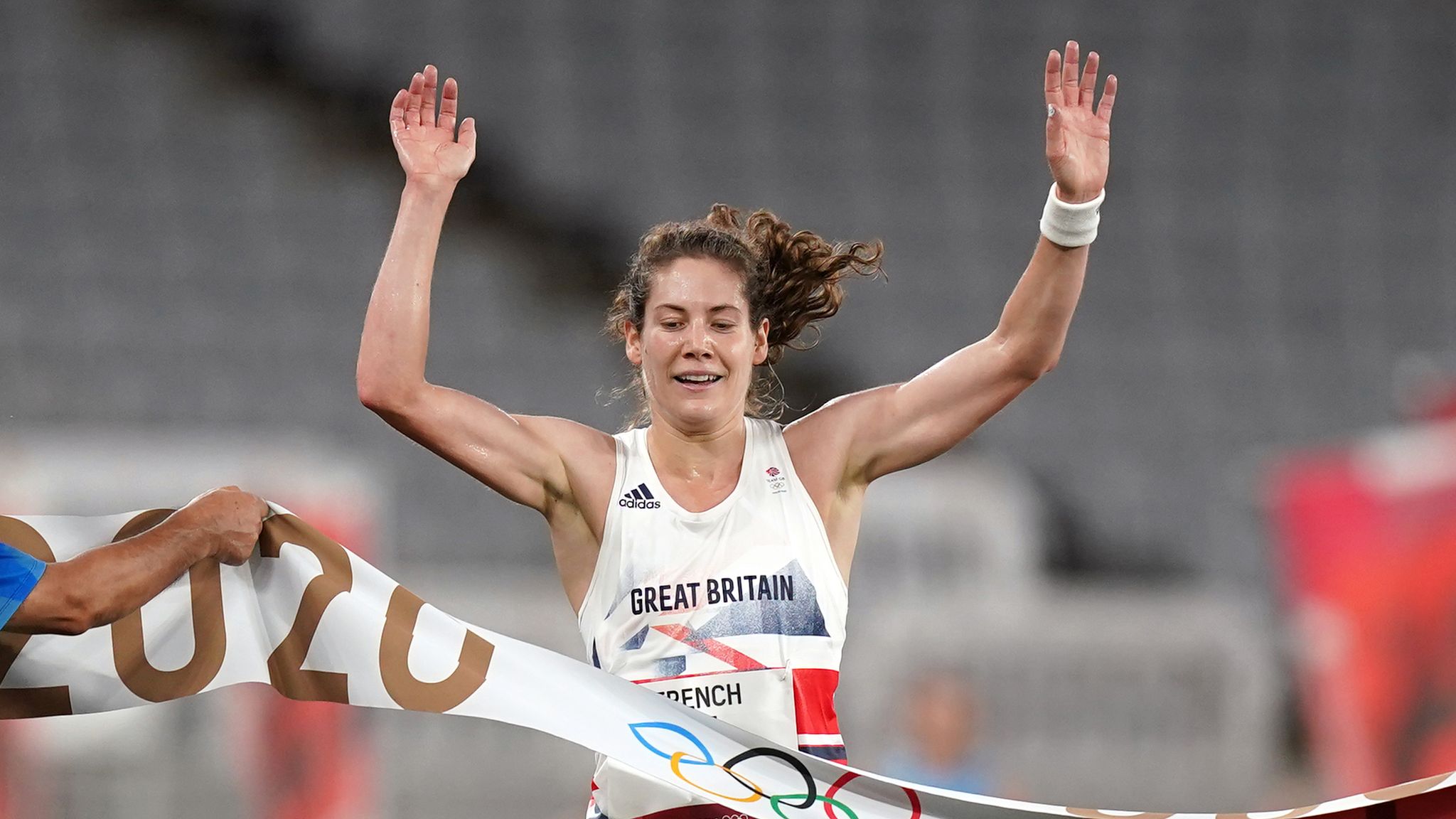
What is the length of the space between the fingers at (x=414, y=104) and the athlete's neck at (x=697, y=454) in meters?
0.68

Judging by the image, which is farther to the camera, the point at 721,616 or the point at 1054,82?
the point at 1054,82

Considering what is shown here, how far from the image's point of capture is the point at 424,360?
2.49 metres

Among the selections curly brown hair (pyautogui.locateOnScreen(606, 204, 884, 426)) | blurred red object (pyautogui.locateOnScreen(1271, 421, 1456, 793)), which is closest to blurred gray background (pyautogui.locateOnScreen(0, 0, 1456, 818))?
blurred red object (pyautogui.locateOnScreen(1271, 421, 1456, 793))

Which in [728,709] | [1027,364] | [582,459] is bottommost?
[728,709]

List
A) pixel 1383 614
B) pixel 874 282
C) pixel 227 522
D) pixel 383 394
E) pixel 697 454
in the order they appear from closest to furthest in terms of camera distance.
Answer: pixel 383 394 < pixel 227 522 < pixel 697 454 < pixel 1383 614 < pixel 874 282

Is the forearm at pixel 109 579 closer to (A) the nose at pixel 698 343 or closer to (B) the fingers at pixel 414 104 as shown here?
(B) the fingers at pixel 414 104

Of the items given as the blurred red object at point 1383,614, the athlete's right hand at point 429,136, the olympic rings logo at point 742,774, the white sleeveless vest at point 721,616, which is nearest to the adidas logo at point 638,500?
the white sleeveless vest at point 721,616

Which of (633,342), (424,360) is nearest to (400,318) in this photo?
(424,360)

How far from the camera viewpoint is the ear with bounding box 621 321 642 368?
2.74 metres

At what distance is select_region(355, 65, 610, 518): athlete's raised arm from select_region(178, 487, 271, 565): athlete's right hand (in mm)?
317

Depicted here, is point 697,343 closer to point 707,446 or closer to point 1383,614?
point 707,446

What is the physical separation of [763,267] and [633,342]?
0.29 meters

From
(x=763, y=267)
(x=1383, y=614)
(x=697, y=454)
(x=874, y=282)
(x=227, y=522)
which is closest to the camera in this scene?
(x=227, y=522)

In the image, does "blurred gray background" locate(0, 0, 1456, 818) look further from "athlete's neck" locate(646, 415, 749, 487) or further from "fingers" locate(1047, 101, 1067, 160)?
"fingers" locate(1047, 101, 1067, 160)
